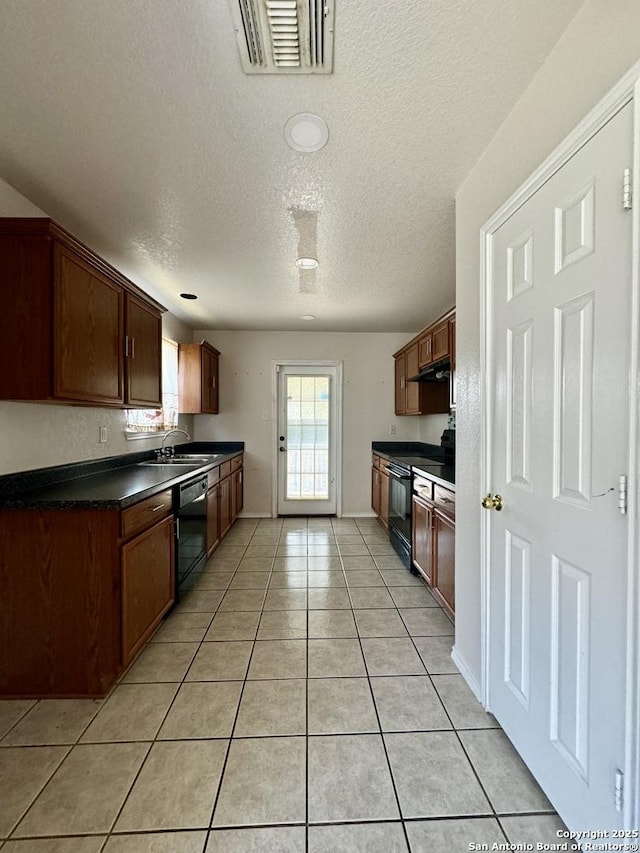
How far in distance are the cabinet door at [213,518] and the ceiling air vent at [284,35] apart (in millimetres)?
2767

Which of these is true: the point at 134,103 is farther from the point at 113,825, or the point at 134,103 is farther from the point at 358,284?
the point at 113,825

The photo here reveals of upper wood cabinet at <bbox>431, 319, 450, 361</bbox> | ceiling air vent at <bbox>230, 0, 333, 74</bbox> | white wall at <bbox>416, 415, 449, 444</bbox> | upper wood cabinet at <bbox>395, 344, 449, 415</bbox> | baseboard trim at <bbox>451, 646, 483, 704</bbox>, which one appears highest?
ceiling air vent at <bbox>230, 0, 333, 74</bbox>

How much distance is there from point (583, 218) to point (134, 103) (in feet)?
5.22

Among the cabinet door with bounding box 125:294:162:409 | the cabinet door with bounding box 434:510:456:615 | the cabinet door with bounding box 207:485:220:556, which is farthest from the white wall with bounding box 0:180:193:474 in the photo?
the cabinet door with bounding box 434:510:456:615

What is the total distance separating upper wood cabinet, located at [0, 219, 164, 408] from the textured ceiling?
1.10 feet

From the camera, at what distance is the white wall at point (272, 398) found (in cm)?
486

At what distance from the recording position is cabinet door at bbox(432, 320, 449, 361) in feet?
9.45

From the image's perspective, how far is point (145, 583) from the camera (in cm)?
197

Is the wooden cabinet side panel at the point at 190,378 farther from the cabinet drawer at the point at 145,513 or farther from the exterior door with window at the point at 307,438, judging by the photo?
the cabinet drawer at the point at 145,513

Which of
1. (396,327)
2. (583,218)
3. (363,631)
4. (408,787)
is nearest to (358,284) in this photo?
(396,327)

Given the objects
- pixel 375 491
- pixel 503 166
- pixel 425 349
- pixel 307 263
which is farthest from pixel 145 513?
pixel 375 491

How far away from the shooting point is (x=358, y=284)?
10.5 feet

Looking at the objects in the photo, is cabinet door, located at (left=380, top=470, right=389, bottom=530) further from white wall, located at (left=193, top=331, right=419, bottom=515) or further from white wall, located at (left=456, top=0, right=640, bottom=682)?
white wall, located at (left=456, top=0, right=640, bottom=682)

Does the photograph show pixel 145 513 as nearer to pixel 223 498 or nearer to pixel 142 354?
pixel 142 354
